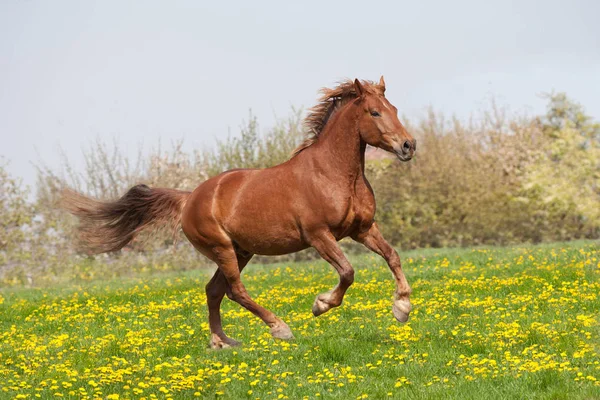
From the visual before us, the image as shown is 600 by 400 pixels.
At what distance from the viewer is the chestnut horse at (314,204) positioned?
8.95 m

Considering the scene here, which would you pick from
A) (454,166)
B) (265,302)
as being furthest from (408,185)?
(265,302)

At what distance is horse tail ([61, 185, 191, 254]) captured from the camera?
11.1 meters

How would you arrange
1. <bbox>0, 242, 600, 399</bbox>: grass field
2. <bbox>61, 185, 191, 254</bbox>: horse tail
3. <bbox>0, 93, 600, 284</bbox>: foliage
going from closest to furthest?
1. <bbox>0, 242, 600, 399</bbox>: grass field
2. <bbox>61, 185, 191, 254</bbox>: horse tail
3. <bbox>0, 93, 600, 284</bbox>: foliage

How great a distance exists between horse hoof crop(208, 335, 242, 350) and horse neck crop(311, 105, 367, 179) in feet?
8.64

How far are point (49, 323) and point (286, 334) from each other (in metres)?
5.45

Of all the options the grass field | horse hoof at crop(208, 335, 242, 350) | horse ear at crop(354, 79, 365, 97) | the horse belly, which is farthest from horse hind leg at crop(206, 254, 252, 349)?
horse ear at crop(354, 79, 365, 97)

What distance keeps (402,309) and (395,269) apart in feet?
1.49

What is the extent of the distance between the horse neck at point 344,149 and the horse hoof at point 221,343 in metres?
2.63

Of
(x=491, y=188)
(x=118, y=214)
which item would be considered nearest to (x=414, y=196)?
(x=491, y=188)

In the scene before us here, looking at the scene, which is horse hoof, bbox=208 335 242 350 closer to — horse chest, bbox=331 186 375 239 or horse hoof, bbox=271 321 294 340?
horse hoof, bbox=271 321 294 340

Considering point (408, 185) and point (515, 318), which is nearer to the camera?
point (515, 318)

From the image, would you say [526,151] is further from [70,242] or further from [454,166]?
[70,242]

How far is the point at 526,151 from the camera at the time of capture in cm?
3406

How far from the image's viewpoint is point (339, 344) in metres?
9.71
